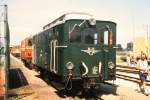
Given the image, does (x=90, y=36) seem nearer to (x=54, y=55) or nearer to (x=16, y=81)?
(x=54, y=55)

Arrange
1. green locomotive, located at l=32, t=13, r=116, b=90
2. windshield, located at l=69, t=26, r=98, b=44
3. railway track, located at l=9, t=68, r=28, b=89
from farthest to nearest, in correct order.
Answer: railway track, located at l=9, t=68, r=28, b=89
windshield, located at l=69, t=26, r=98, b=44
green locomotive, located at l=32, t=13, r=116, b=90

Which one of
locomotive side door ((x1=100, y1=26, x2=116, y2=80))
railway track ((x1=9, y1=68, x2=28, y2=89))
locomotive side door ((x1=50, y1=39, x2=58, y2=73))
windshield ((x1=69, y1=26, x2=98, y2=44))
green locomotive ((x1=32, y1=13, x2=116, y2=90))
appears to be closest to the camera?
green locomotive ((x1=32, y1=13, x2=116, y2=90))

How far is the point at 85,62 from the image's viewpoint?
1389cm

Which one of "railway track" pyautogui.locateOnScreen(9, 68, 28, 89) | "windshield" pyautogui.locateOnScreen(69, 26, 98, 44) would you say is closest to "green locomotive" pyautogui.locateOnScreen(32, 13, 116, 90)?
"windshield" pyautogui.locateOnScreen(69, 26, 98, 44)

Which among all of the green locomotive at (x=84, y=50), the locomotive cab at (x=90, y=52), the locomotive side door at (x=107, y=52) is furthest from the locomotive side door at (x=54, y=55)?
the locomotive side door at (x=107, y=52)

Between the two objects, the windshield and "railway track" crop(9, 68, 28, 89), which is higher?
the windshield

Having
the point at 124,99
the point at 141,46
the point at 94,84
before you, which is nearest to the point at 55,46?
the point at 94,84

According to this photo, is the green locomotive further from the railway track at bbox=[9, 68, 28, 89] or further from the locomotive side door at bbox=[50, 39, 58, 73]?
the railway track at bbox=[9, 68, 28, 89]

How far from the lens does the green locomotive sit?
1370 cm

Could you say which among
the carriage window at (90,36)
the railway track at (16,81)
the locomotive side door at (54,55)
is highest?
the carriage window at (90,36)

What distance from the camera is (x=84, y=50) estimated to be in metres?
13.9

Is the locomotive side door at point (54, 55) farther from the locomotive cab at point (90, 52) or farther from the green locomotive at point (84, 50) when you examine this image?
the locomotive cab at point (90, 52)

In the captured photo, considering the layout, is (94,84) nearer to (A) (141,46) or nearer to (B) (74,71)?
(B) (74,71)

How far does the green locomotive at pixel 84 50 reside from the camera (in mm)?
13703
